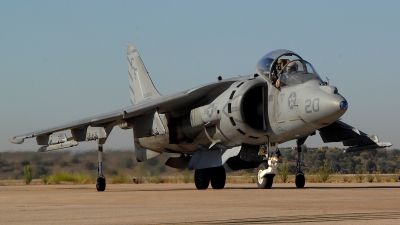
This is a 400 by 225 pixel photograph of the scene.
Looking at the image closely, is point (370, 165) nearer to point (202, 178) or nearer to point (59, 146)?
point (202, 178)

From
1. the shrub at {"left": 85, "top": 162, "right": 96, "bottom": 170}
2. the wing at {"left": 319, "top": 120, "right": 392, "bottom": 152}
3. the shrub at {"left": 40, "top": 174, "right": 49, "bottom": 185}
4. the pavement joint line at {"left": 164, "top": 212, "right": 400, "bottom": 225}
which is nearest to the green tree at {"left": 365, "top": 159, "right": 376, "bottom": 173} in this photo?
the shrub at {"left": 40, "top": 174, "right": 49, "bottom": 185}

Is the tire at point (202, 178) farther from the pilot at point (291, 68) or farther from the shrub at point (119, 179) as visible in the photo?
the shrub at point (119, 179)

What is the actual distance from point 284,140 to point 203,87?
245 cm

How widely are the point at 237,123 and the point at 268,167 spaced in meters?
1.24

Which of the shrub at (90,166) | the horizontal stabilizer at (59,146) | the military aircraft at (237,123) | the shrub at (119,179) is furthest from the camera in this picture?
the shrub at (119,179)

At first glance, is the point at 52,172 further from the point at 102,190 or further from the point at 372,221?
the point at 372,221

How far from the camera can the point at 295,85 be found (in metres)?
14.6

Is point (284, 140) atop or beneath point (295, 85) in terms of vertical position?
beneath

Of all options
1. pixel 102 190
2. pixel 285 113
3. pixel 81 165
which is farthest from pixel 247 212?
pixel 81 165

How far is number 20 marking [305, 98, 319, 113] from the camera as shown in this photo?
45.2 ft

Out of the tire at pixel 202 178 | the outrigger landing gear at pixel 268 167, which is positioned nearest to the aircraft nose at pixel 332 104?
the outrigger landing gear at pixel 268 167

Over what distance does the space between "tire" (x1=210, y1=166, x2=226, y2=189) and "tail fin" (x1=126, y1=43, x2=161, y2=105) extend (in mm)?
4600

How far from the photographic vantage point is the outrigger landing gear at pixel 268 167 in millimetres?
14773

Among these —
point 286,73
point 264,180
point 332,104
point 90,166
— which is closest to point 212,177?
point 264,180
